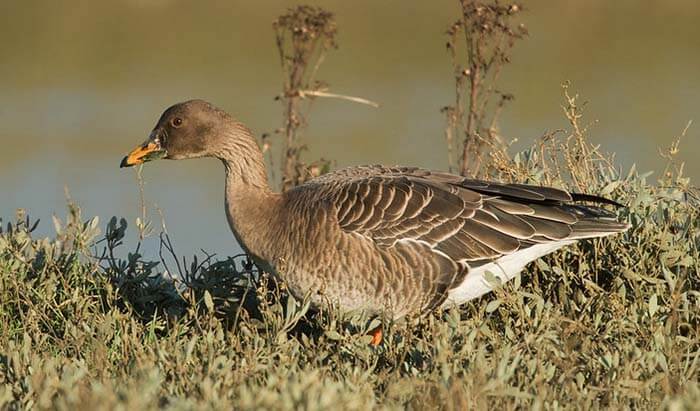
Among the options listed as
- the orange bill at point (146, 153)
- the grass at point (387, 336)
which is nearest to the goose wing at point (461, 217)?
the grass at point (387, 336)

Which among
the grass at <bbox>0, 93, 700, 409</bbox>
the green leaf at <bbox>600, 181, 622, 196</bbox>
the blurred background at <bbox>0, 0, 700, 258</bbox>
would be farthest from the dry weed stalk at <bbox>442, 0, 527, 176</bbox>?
the blurred background at <bbox>0, 0, 700, 258</bbox>

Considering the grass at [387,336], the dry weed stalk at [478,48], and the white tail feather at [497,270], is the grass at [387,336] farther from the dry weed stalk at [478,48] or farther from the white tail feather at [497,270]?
the dry weed stalk at [478,48]

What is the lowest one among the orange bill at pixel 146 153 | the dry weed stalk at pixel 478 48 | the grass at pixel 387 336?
the grass at pixel 387 336

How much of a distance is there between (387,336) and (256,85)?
1047cm

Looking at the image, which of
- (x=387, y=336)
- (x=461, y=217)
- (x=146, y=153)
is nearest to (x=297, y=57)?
(x=146, y=153)

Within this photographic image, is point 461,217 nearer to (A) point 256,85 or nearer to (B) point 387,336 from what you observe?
(B) point 387,336

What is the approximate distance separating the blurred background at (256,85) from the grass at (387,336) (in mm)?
4211

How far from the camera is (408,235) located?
6.92 m

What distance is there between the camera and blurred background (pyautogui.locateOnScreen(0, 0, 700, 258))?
1374 cm

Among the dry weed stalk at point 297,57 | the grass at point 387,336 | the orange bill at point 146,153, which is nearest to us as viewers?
the grass at point 387,336

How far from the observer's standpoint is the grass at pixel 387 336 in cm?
507

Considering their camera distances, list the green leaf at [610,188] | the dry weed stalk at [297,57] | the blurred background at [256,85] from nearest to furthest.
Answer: the green leaf at [610,188], the dry weed stalk at [297,57], the blurred background at [256,85]

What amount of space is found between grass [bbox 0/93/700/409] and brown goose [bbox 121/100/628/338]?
0.17 metres

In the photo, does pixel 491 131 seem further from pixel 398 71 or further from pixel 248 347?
pixel 398 71
